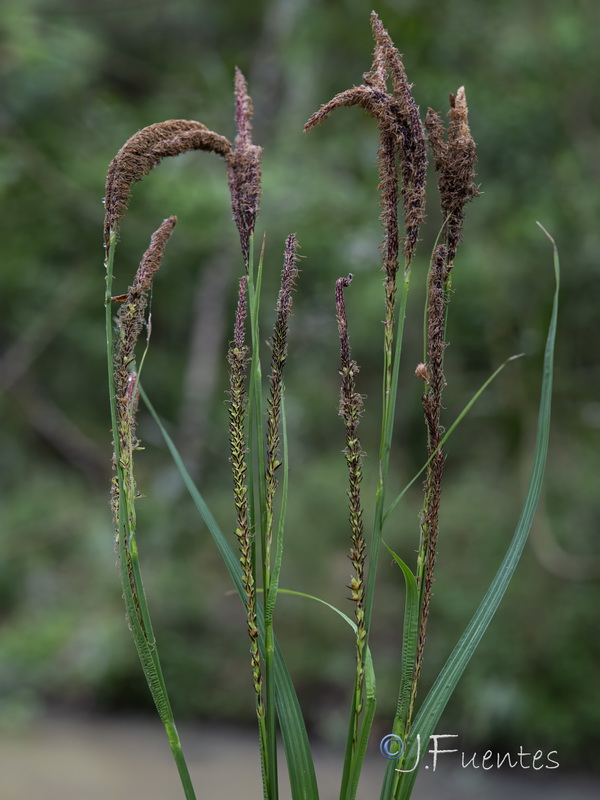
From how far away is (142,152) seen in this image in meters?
0.79

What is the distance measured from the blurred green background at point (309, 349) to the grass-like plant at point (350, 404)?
2856 millimetres

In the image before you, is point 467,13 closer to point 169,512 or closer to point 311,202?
point 311,202

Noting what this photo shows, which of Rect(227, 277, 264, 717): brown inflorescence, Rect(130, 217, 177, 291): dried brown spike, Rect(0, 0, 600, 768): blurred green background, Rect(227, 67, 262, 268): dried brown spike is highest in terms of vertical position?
Rect(0, 0, 600, 768): blurred green background

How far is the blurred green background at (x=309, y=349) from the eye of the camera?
4312 mm

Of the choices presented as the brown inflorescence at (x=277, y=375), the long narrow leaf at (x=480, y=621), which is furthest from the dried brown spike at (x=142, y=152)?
the long narrow leaf at (x=480, y=621)

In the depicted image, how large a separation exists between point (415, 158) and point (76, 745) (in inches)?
210

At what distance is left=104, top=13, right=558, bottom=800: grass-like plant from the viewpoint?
774 mm

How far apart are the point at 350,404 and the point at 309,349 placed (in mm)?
5553

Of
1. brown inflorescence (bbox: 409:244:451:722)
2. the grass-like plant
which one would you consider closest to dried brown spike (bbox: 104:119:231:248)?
the grass-like plant

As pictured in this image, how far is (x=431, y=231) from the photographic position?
477 centimetres

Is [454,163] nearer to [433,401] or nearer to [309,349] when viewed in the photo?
[433,401]

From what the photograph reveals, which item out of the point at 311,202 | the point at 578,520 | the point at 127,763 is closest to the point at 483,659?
the point at 578,520

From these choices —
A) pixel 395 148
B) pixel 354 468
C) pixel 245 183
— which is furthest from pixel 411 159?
pixel 354 468

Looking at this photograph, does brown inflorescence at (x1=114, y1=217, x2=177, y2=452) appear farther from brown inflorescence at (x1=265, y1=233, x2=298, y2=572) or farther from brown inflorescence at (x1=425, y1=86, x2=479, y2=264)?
brown inflorescence at (x1=425, y1=86, x2=479, y2=264)
